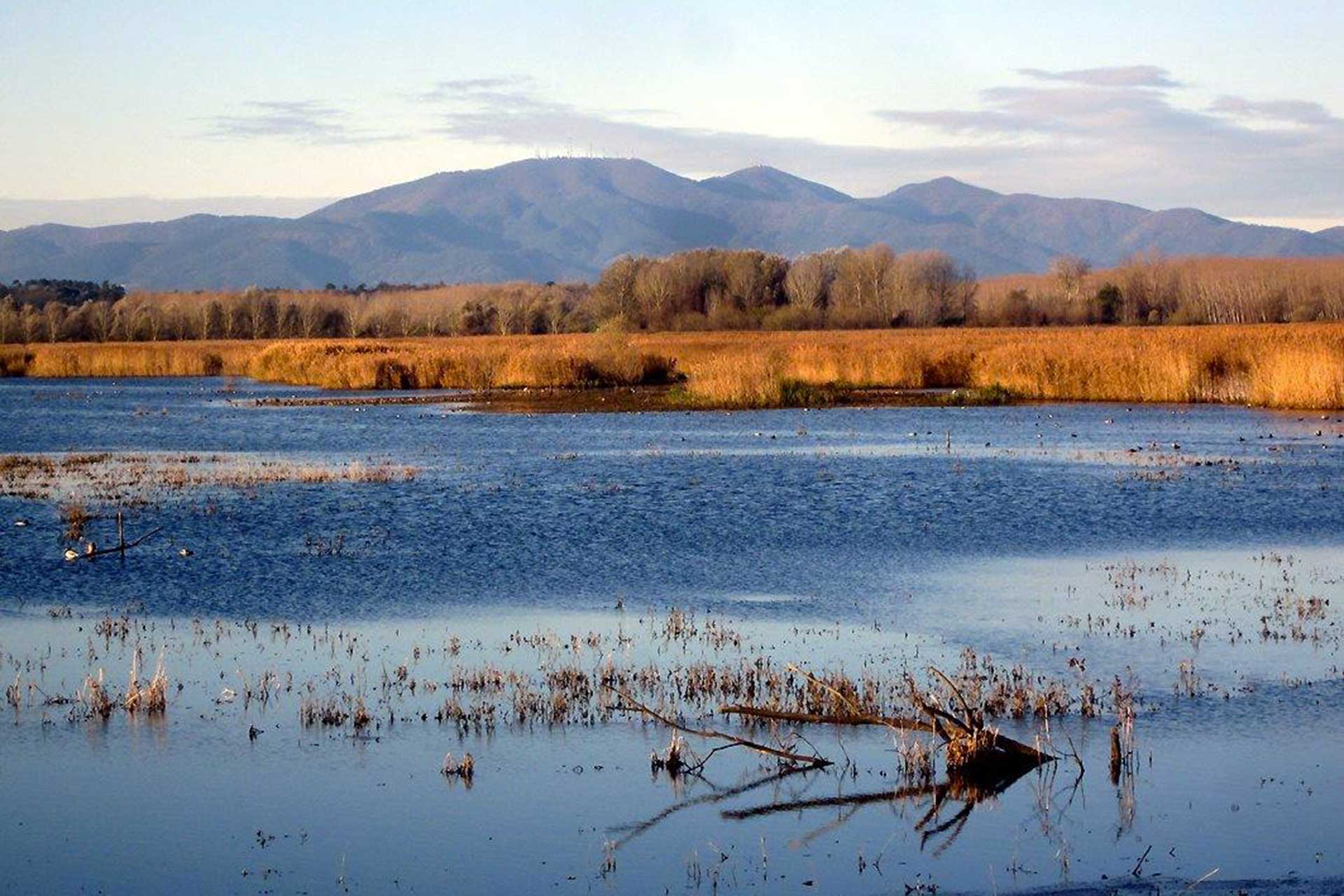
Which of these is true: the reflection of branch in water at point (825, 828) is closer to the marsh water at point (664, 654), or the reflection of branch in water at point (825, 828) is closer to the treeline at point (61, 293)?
the marsh water at point (664, 654)

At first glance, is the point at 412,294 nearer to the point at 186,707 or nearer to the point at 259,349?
the point at 259,349

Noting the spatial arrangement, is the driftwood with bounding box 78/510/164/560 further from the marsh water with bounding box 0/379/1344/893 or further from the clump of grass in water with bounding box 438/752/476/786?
the clump of grass in water with bounding box 438/752/476/786

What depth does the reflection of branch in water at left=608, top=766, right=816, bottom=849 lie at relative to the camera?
10.4 meters

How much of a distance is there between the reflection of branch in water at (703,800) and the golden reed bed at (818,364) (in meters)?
38.1

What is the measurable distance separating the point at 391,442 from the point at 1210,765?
31162 mm

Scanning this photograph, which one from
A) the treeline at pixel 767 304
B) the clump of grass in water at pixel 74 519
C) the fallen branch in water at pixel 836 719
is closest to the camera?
the fallen branch in water at pixel 836 719

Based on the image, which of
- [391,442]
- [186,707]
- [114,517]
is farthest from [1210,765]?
[391,442]

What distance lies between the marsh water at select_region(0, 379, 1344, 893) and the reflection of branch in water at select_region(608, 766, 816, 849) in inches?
1.3

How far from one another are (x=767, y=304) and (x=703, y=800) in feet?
343

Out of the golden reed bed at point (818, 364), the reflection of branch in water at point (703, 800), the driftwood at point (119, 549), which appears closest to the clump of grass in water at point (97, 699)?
the reflection of branch in water at point (703, 800)

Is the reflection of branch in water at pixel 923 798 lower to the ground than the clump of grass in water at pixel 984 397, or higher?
lower

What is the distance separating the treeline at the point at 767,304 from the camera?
352ft

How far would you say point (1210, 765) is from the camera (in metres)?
11.6

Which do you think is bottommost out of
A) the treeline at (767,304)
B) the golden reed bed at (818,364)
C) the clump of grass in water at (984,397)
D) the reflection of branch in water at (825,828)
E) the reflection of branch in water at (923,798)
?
the reflection of branch in water at (825,828)
